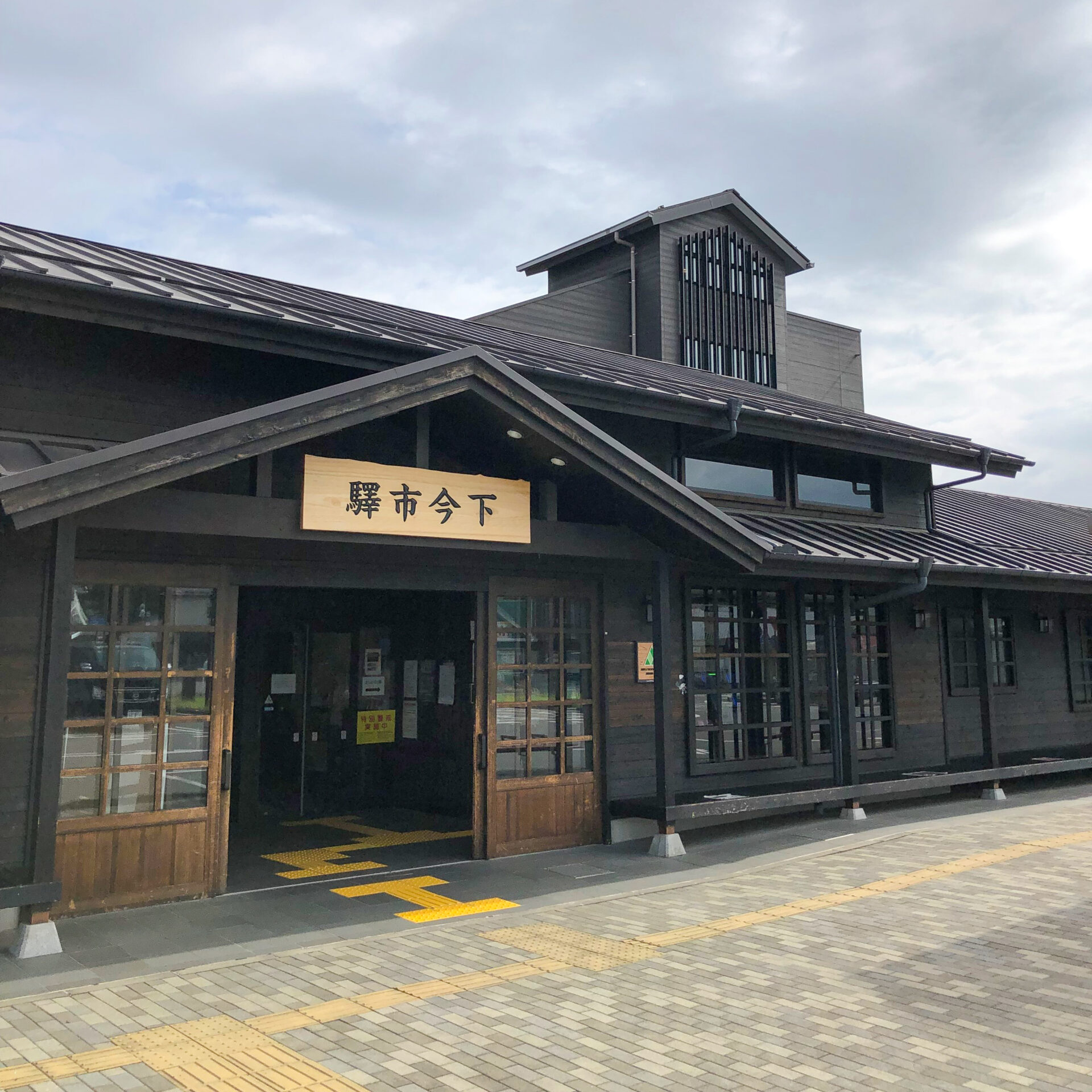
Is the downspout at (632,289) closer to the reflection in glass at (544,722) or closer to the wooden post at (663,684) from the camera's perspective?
the wooden post at (663,684)

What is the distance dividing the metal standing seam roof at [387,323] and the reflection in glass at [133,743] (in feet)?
9.58

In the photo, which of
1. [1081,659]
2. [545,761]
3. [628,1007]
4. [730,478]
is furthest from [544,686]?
[1081,659]

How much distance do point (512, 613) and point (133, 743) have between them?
10.7ft

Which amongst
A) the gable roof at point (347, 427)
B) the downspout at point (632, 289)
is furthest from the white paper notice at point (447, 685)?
the downspout at point (632, 289)

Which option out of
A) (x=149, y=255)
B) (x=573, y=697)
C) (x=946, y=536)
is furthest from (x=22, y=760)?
(x=946, y=536)

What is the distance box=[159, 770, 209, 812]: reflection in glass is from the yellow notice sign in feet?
14.7

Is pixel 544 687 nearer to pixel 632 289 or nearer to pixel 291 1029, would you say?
pixel 291 1029

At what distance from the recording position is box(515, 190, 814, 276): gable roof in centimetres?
2827

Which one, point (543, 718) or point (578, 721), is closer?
point (543, 718)

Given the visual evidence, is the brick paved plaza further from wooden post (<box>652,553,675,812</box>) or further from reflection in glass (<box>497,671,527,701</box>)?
reflection in glass (<box>497,671,527,701</box>)

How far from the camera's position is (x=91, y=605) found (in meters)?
6.48

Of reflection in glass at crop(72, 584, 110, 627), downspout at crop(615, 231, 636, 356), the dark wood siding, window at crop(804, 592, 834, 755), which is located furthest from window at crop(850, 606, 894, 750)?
downspout at crop(615, 231, 636, 356)

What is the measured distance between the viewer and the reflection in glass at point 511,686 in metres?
8.41

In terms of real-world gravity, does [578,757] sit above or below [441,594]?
below
